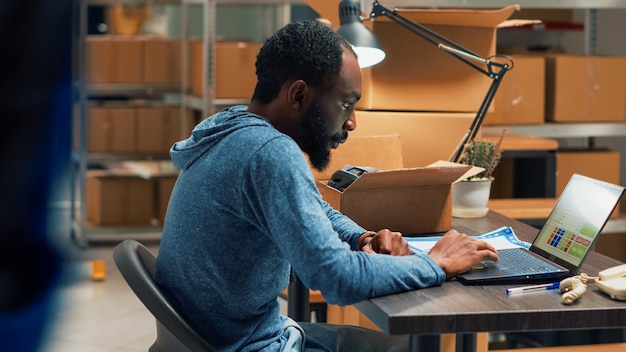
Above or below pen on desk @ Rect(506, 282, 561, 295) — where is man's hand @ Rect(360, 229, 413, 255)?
above

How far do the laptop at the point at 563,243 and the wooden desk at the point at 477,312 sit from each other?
7cm

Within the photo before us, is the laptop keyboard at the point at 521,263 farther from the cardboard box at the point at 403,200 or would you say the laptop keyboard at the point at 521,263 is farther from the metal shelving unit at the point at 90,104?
the metal shelving unit at the point at 90,104

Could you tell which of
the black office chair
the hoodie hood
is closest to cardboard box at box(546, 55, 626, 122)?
the hoodie hood

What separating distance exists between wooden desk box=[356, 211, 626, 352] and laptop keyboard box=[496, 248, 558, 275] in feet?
0.32

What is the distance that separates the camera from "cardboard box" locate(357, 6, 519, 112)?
304 cm

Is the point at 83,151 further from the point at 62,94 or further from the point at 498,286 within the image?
the point at 498,286

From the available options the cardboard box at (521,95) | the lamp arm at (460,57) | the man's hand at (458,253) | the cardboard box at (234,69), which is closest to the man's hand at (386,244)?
the man's hand at (458,253)

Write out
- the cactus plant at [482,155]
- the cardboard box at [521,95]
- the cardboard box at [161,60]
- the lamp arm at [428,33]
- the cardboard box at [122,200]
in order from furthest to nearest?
the cardboard box at [161,60], the cardboard box at [122,200], the cardboard box at [521,95], the lamp arm at [428,33], the cactus plant at [482,155]

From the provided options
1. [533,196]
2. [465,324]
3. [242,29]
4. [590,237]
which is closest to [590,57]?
[533,196]

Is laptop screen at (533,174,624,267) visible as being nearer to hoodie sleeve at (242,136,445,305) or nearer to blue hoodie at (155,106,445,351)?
blue hoodie at (155,106,445,351)

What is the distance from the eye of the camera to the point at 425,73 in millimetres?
3072

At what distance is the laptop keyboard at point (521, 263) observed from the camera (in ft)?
5.97

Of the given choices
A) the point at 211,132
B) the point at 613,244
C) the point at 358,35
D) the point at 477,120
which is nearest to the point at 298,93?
the point at 211,132

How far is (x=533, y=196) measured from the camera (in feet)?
12.0
